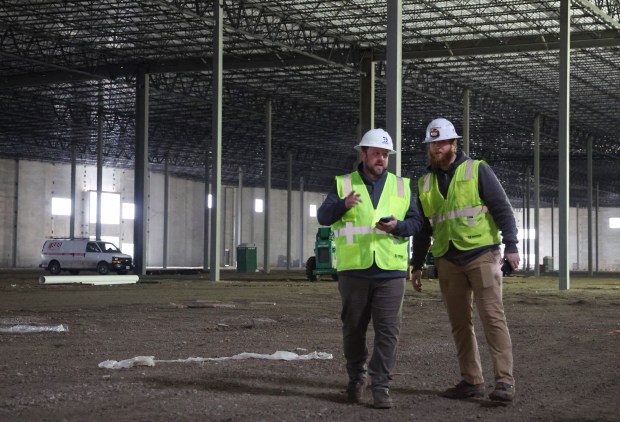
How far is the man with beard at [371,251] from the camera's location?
24.1 feet

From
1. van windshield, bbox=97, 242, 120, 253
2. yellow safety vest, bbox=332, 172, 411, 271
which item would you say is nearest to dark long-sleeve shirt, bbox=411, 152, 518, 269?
yellow safety vest, bbox=332, 172, 411, 271

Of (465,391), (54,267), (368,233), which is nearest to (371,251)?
(368,233)

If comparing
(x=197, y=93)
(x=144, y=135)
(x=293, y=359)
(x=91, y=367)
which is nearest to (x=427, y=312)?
(x=293, y=359)

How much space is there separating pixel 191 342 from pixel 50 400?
4886 millimetres

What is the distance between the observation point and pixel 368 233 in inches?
293

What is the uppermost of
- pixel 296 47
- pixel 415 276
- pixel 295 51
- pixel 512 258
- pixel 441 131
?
pixel 296 47

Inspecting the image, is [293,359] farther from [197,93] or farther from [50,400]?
[197,93]

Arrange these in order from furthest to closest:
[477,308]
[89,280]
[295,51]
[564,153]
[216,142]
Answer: [295,51]
[89,280]
[216,142]
[564,153]
[477,308]

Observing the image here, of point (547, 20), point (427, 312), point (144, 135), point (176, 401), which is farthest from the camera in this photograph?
point (144, 135)

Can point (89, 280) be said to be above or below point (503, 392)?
below

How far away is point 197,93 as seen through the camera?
4756cm

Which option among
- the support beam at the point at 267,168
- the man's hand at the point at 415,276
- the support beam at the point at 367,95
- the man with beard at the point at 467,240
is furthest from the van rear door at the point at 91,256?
the man with beard at the point at 467,240

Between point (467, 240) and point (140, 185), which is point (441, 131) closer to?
point (467, 240)

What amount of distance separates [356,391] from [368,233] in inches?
47.7
